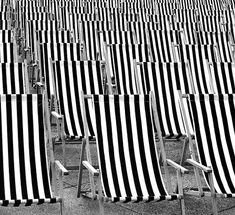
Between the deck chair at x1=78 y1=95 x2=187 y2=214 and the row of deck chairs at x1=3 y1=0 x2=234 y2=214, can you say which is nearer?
the deck chair at x1=78 y1=95 x2=187 y2=214

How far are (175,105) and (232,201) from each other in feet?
4.26

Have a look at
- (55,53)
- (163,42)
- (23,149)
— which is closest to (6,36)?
(55,53)

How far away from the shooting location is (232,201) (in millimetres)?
4703

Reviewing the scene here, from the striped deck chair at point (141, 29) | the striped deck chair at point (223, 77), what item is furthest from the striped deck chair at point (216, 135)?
the striped deck chair at point (141, 29)

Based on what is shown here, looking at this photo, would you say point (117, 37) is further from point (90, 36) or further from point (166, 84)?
point (166, 84)

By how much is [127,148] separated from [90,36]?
380 centimetres

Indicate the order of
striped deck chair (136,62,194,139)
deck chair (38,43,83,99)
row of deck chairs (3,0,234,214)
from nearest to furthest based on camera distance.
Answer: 1. row of deck chairs (3,0,234,214)
2. striped deck chair (136,62,194,139)
3. deck chair (38,43,83,99)

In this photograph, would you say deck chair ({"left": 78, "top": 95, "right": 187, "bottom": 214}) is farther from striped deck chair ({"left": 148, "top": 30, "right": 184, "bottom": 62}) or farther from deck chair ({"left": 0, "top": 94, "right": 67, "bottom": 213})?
striped deck chair ({"left": 148, "top": 30, "right": 184, "bottom": 62})

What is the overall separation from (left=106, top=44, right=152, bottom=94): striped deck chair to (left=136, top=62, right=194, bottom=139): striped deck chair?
12.1 inches

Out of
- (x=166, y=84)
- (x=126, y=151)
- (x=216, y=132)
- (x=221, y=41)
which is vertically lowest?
(x=126, y=151)

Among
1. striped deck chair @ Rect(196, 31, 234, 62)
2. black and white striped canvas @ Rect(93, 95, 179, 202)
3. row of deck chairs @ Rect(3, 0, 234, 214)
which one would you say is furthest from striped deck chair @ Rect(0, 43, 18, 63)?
striped deck chair @ Rect(196, 31, 234, 62)

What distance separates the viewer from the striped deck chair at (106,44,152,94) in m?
6.29

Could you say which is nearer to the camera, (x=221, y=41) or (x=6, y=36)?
(x=6, y=36)

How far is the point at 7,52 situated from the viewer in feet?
21.6
